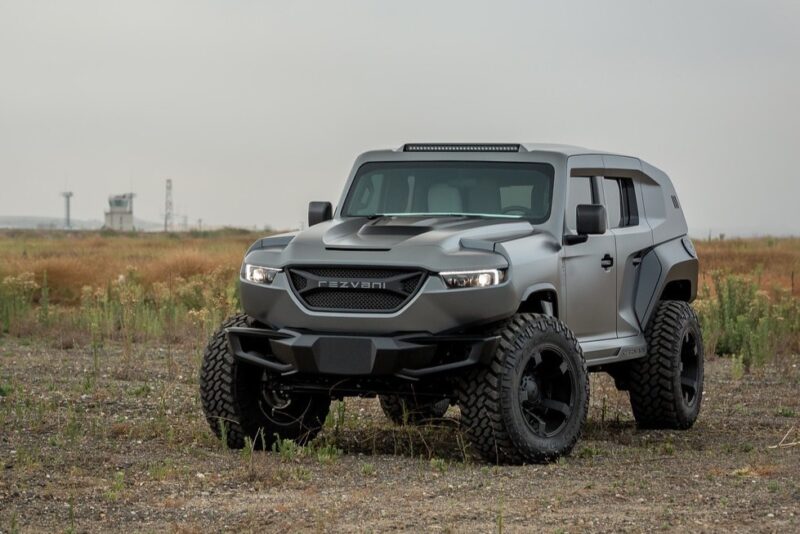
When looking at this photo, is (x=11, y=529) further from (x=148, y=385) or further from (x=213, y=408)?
(x=148, y=385)

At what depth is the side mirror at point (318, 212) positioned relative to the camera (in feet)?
35.4

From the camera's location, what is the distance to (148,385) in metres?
14.4

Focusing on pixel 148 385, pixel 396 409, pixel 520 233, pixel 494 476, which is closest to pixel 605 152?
pixel 520 233

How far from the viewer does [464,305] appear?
30.0 ft

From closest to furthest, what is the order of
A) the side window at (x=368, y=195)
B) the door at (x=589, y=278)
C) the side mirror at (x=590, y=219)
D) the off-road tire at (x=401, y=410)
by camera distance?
the side mirror at (x=590, y=219) → the door at (x=589, y=278) → the side window at (x=368, y=195) → the off-road tire at (x=401, y=410)

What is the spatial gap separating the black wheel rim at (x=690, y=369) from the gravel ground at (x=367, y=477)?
36cm

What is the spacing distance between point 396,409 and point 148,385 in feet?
11.3

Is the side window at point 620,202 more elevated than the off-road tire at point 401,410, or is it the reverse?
the side window at point 620,202

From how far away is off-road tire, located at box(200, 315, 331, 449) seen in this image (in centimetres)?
1012

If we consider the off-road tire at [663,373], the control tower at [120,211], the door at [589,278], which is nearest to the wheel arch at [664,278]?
the off-road tire at [663,373]

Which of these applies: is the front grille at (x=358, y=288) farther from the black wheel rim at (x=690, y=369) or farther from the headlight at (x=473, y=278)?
the black wheel rim at (x=690, y=369)

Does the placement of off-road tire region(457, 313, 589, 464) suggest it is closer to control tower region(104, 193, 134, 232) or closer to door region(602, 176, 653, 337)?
door region(602, 176, 653, 337)

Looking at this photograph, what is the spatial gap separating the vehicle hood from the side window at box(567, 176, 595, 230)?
20.2 inches

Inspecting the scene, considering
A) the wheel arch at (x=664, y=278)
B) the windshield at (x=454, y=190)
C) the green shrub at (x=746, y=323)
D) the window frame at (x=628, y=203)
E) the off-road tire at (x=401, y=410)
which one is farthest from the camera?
the green shrub at (x=746, y=323)
